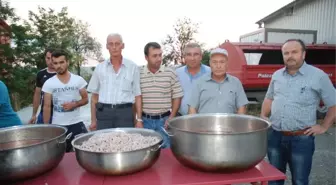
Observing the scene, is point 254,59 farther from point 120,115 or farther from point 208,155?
point 208,155

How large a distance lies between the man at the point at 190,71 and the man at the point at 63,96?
120 cm

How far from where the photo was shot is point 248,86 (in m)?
5.91

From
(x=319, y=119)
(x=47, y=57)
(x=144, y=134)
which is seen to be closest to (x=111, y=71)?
(x=144, y=134)

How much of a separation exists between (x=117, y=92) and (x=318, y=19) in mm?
9350

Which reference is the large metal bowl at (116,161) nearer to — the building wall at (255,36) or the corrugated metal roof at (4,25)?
the building wall at (255,36)

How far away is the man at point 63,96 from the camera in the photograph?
286 cm

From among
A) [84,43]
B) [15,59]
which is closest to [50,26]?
[15,59]

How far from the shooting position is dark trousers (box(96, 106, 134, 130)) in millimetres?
2783

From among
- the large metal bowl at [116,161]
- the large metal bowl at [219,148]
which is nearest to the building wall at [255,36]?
the large metal bowl at [219,148]

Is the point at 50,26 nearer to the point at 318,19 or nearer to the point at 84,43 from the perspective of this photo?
the point at 84,43

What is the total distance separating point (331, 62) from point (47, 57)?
6825 millimetres

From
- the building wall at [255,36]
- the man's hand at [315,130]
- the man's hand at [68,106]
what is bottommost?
the man's hand at [315,130]

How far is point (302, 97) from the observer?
2193mm

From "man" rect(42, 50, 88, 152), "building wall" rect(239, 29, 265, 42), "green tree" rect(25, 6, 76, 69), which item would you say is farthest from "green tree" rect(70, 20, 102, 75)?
"man" rect(42, 50, 88, 152)
